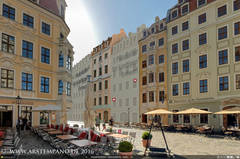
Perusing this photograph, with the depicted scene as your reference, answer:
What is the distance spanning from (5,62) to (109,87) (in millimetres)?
25650

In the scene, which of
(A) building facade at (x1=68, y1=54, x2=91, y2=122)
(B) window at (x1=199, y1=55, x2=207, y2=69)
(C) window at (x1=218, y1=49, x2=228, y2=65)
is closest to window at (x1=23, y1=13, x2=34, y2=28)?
(B) window at (x1=199, y1=55, x2=207, y2=69)

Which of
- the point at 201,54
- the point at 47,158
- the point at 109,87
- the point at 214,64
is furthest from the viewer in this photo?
the point at 109,87

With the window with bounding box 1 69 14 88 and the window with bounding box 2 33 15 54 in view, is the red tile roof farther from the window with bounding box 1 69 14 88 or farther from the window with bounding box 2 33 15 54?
the window with bounding box 1 69 14 88

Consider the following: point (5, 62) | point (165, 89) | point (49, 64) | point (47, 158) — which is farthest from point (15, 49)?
point (165, 89)

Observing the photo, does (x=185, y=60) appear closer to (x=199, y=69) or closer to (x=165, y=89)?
(x=199, y=69)

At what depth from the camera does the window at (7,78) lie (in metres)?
20.6

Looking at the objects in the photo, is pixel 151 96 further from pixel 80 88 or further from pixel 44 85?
pixel 80 88

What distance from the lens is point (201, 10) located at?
26875mm

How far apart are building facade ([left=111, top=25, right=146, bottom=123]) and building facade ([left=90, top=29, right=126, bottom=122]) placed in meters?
1.72

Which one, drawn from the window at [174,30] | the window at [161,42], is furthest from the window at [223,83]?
the window at [161,42]

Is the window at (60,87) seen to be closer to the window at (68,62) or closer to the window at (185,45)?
the window at (68,62)

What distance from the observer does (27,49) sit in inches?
915

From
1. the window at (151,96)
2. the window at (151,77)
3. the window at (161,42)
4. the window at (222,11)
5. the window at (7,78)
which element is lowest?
the window at (151,96)

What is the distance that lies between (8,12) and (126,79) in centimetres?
2331
